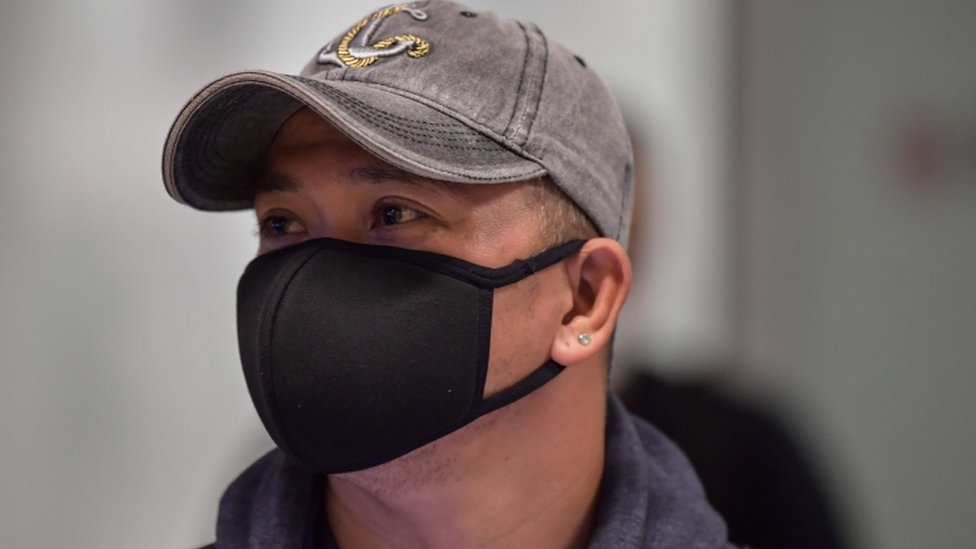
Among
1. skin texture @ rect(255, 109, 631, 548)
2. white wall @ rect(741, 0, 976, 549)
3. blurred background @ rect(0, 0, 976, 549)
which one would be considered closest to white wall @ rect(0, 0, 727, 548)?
blurred background @ rect(0, 0, 976, 549)

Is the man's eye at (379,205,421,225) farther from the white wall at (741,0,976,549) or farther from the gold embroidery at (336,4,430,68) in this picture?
the white wall at (741,0,976,549)

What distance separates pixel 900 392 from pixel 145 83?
180 centimetres

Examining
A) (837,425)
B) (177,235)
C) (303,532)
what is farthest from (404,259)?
(837,425)

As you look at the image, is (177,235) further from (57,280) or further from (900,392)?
(900,392)

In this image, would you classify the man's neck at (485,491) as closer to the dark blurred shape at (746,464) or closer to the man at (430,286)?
the man at (430,286)

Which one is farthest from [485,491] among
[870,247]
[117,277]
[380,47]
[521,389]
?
[870,247]

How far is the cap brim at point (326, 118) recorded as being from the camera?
93cm

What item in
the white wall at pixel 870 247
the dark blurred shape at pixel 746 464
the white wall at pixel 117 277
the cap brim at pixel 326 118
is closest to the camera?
the cap brim at pixel 326 118

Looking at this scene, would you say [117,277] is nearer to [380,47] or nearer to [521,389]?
[380,47]

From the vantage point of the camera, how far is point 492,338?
3.29 ft

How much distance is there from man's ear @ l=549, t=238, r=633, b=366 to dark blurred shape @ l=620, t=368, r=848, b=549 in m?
0.70

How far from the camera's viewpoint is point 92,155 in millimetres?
1338

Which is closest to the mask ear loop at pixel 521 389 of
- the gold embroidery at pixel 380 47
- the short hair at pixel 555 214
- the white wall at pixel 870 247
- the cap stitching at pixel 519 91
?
the short hair at pixel 555 214

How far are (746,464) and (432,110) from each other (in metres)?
1.03
